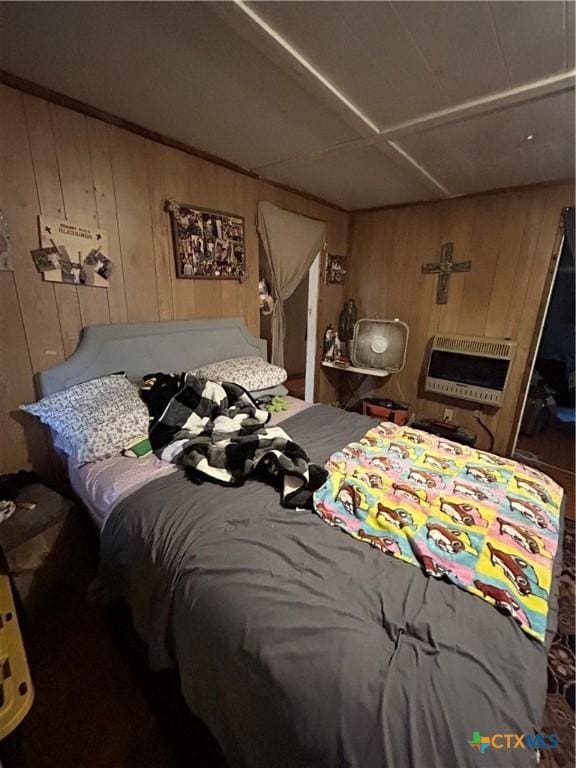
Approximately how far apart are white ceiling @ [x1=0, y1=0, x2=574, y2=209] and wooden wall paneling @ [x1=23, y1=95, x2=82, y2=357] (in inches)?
4.8

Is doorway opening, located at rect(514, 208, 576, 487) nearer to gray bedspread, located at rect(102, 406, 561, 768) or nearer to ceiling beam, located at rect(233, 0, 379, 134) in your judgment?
ceiling beam, located at rect(233, 0, 379, 134)

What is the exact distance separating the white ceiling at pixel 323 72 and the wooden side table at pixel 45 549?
1.76 metres

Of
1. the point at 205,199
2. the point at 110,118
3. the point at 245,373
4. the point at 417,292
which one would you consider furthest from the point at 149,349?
the point at 417,292

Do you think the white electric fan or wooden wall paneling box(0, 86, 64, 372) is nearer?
wooden wall paneling box(0, 86, 64, 372)

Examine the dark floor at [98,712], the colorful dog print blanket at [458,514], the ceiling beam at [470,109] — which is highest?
the ceiling beam at [470,109]

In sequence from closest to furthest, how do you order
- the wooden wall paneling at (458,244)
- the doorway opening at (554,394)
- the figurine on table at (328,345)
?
the wooden wall paneling at (458,244) → the doorway opening at (554,394) → the figurine on table at (328,345)

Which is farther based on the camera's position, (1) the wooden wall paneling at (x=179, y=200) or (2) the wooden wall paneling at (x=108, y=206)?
(1) the wooden wall paneling at (x=179, y=200)

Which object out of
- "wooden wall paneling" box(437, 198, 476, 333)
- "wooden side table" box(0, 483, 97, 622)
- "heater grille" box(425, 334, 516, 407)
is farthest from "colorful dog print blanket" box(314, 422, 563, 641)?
"wooden wall paneling" box(437, 198, 476, 333)

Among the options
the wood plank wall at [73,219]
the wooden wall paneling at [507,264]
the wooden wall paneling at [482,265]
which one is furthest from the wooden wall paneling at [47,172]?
the wooden wall paneling at [507,264]

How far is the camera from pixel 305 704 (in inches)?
25.1

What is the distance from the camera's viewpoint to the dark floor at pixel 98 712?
1002 mm

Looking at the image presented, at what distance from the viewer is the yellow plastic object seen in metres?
0.82

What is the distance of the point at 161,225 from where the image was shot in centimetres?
195

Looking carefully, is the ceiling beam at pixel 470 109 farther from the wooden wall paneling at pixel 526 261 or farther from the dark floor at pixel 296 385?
the dark floor at pixel 296 385
